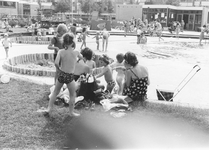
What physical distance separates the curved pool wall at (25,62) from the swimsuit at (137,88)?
398 cm

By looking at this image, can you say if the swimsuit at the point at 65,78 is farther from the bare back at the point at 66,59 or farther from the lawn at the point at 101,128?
the lawn at the point at 101,128

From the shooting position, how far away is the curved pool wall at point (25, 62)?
351 inches

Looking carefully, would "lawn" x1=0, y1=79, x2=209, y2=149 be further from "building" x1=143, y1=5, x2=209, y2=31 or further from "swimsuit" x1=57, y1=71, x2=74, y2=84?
"building" x1=143, y1=5, x2=209, y2=31

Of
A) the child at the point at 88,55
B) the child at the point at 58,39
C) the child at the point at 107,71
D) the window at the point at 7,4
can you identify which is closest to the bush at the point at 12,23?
the window at the point at 7,4

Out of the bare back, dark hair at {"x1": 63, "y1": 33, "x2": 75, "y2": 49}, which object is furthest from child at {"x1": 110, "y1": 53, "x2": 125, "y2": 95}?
dark hair at {"x1": 63, "y1": 33, "x2": 75, "y2": 49}

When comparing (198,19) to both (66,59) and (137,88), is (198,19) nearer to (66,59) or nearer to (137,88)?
(137,88)

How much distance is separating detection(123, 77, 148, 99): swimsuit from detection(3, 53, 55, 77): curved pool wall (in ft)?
13.1

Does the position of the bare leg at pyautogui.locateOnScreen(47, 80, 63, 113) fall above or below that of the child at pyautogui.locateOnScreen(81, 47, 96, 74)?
below

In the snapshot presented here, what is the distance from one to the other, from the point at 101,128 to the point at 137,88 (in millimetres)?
1401

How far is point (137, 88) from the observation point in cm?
552

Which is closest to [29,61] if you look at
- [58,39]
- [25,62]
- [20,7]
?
[25,62]

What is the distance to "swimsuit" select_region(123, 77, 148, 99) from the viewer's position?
5.48 metres

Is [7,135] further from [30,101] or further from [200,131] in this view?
[200,131]

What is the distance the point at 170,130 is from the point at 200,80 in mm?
5162
